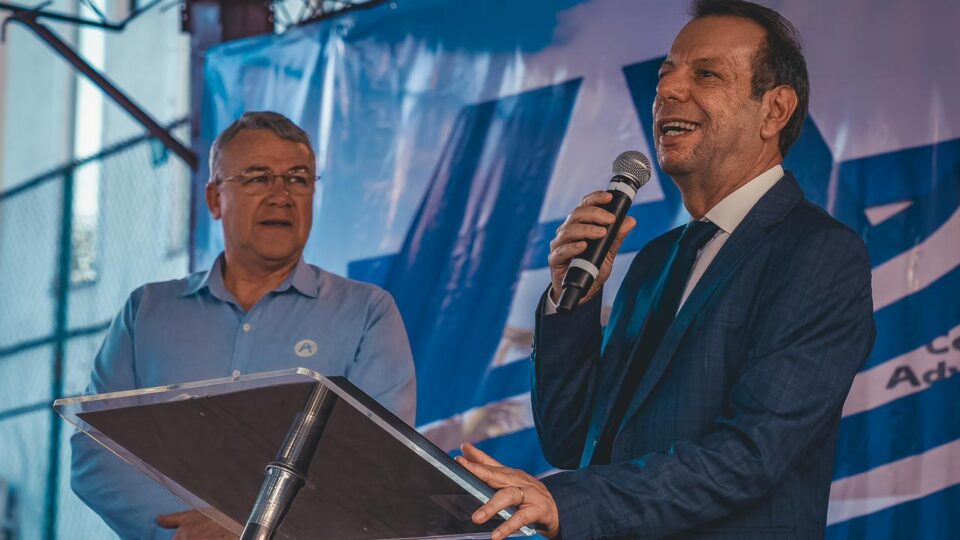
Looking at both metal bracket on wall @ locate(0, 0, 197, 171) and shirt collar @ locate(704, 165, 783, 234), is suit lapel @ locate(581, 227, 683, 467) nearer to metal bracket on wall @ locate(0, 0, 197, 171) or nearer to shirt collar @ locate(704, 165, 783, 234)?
shirt collar @ locate(704, 165, 783, 234)

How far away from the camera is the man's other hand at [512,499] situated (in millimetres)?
1745

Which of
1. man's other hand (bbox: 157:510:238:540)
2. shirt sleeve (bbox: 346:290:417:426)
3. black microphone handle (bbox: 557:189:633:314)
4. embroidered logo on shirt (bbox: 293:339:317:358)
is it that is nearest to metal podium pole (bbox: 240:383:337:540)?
black microphone handle (bbox: 557:189:633:314)

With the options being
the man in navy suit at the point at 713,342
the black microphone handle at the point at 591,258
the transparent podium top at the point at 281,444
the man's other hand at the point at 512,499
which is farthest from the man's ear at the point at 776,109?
the transparent podium top at the point at 281,444

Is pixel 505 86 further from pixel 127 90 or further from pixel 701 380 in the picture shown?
pixel 127 90

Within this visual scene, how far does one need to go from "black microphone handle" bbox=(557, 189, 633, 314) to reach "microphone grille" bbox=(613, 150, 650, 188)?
0.07 metres

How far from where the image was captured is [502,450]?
4.05 m

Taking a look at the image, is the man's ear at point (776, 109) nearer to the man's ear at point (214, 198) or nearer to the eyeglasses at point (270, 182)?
the eyeglasses at point (270, 182)

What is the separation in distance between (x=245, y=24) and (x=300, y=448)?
12.8 feet

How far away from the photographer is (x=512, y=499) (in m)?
1.78

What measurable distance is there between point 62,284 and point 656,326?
4968 millimetres

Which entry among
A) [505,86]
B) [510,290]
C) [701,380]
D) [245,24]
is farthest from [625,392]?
[245,24]

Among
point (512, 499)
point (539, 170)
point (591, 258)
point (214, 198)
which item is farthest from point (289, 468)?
point (539, 170)

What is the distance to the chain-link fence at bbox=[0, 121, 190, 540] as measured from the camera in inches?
257

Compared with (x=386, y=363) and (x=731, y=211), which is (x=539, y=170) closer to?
(x=386, y=363)
